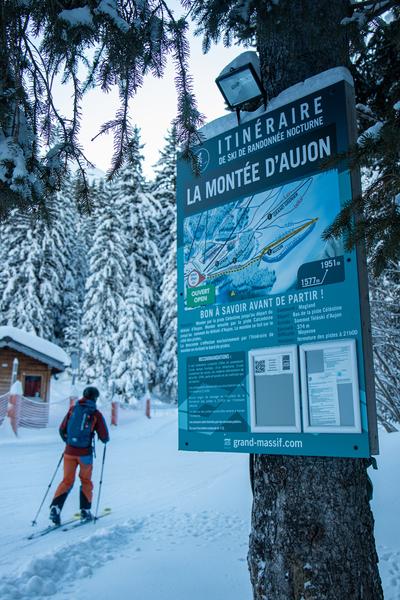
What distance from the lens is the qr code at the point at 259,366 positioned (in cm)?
271

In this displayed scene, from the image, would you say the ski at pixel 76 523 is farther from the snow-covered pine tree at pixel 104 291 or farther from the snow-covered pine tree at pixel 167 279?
the snow-covered pine tree at pixel 104 291

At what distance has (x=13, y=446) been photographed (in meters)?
15.1

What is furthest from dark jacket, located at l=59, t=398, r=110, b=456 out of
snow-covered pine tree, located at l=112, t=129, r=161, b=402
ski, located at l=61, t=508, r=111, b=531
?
snow-covered pine tree, located at l=112, t=129, r=161, b=402

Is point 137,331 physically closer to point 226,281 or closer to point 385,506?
point 385,506

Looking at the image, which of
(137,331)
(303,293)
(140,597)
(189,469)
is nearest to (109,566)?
(140,597)

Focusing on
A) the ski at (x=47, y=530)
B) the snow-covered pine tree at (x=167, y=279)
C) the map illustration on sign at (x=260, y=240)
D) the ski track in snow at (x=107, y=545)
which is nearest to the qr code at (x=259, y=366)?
the map illustration on sign at (x=260, y=240)

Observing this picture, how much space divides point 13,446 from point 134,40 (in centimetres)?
1431

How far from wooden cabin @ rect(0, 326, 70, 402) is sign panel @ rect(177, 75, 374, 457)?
20831 mm

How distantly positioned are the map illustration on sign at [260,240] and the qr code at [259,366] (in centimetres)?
38

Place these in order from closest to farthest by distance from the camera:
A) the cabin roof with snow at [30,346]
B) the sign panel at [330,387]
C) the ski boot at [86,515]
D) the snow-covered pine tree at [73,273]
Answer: the sign panel at [330,387]
the ski boot at [86,515]
the cabin roof with snow at [30,346]
the snow-covered pine tree at [73,273]

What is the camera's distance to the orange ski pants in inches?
272

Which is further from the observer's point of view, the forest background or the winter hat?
the forest background

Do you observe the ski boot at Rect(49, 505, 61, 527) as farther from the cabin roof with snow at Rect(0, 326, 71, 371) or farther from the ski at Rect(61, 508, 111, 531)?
the cabin roof with snow at Rect(0, 326, 71, 371)

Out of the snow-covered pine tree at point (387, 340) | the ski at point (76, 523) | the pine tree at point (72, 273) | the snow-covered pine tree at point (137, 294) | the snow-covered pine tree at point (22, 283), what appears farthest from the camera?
the pine tree at point (72, 273)
